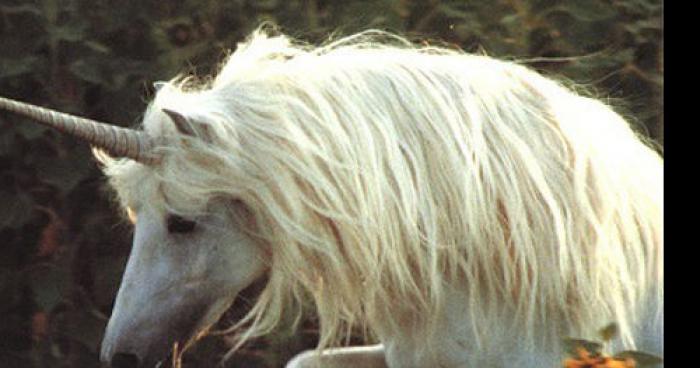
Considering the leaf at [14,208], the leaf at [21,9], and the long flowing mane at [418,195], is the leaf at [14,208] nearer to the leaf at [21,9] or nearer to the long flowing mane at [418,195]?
the leaf at [21,9]

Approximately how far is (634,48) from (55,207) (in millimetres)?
1609

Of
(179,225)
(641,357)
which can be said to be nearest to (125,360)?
(179,225)

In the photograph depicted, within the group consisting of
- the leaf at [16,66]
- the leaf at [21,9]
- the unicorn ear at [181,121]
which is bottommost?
the unicorn ear at [181,121]

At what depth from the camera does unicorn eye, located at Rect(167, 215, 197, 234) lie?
411 cm

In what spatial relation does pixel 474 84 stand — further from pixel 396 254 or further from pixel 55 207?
pixel 55 207

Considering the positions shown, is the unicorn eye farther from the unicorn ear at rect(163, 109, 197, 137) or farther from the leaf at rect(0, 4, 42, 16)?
the leaf at rect(0, 4, 42, 16)

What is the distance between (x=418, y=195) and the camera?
4035mm

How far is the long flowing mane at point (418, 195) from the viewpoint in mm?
4039

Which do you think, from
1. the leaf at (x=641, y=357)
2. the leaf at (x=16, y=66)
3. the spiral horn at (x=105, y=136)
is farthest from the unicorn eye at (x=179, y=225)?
the leaf at (x=16, y=66)

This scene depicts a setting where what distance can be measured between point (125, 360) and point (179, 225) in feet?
0.97

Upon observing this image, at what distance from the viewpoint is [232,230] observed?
13.4 feet

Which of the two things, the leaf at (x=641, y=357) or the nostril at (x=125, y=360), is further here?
the nostril at (x=125, y=360)

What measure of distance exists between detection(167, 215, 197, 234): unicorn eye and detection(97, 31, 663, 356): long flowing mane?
0.03 metres

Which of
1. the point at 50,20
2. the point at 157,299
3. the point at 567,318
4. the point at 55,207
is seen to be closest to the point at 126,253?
the point at 55,207
